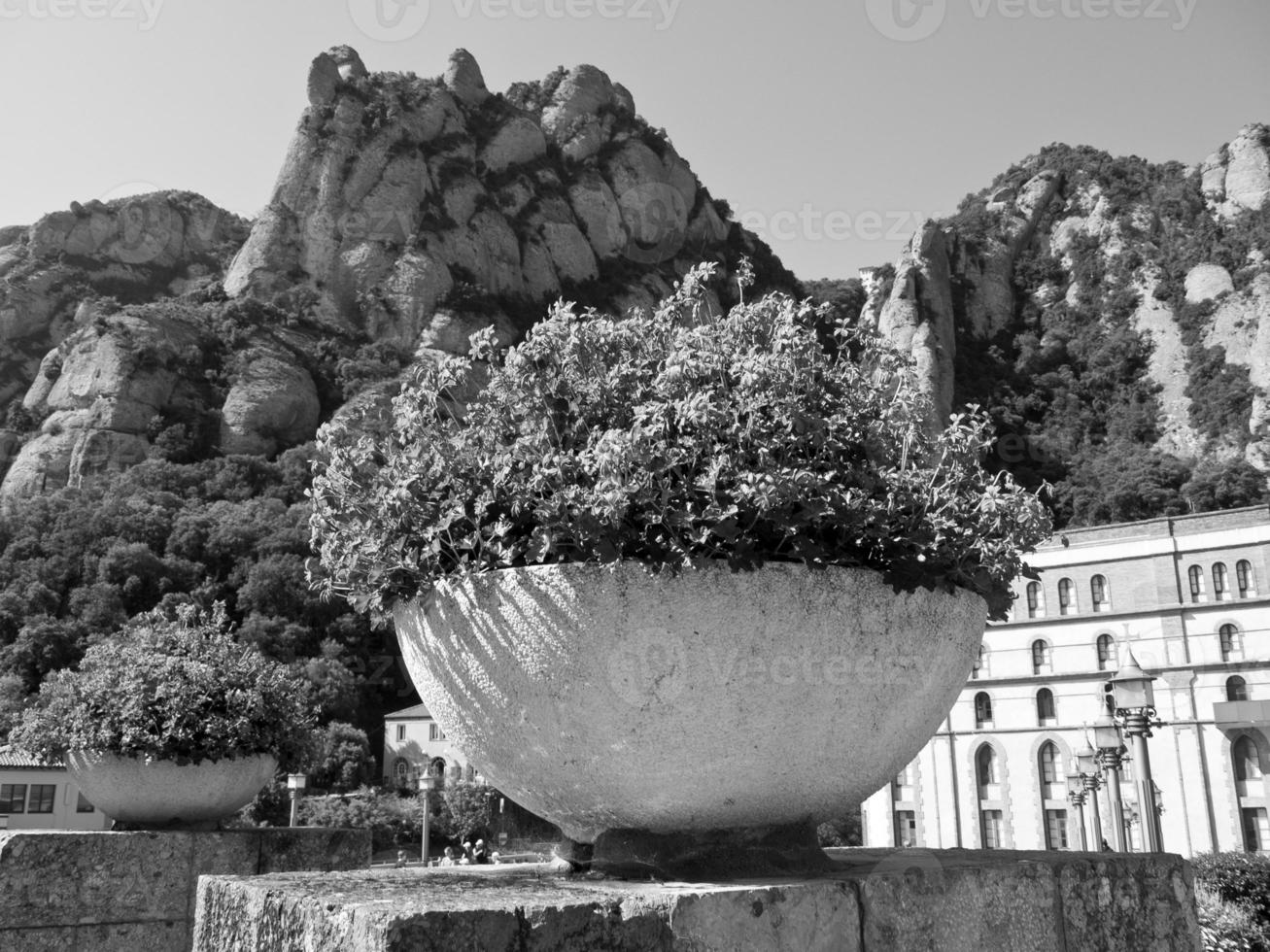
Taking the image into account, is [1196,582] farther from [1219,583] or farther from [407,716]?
[407,716]

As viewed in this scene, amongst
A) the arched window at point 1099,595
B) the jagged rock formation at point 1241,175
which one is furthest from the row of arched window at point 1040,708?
the jagged rock formation at point 1241,175

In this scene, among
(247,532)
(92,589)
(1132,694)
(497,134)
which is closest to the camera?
(1132,694)

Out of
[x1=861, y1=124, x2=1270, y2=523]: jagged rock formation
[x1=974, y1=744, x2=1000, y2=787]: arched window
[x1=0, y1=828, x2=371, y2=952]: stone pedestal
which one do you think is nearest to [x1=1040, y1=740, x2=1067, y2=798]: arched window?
[x1=974, y1=744, x2=1000, y2=787]: arched window

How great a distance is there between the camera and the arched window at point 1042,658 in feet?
125

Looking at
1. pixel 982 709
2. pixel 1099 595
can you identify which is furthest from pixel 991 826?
pixel 1099 595

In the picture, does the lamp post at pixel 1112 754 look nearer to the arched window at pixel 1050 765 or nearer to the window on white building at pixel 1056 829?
the window on white building at pixel 1056 829

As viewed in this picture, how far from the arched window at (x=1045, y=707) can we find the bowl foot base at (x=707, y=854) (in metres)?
38.8

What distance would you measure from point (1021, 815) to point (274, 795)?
28803 mm

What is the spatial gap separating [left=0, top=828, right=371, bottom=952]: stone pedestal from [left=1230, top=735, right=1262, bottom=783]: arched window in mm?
36108

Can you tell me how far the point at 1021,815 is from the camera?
1435 inches

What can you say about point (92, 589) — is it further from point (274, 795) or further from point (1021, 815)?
point (1021, 815)

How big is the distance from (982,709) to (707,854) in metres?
39.6

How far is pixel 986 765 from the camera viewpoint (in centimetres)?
3803

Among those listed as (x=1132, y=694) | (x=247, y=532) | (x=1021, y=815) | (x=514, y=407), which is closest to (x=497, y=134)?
(x=247, y=532)
